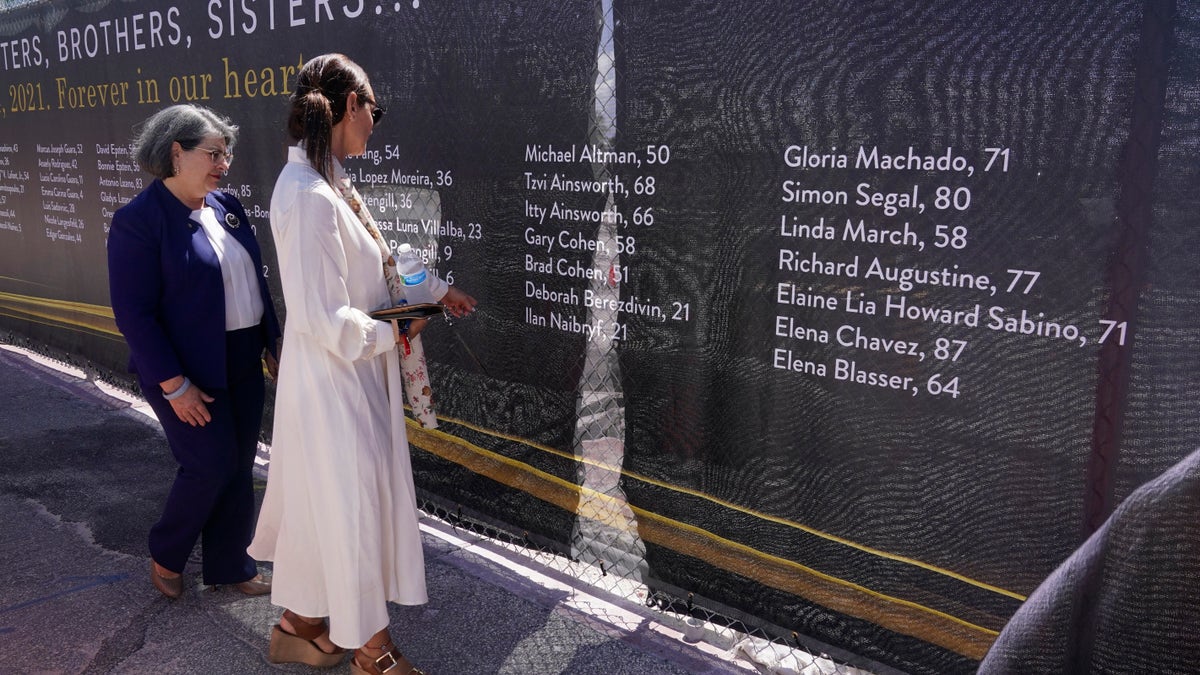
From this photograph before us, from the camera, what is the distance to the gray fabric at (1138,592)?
800 mm

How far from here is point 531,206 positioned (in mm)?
3650

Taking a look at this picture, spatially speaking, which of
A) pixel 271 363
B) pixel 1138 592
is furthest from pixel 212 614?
pixel 1138 592

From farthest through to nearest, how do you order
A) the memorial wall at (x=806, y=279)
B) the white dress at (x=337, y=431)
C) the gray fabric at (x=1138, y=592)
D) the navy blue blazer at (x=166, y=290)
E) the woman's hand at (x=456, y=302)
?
the woman's hand at (x=456, y=302) < the navy blue blazer at (x=166, y=290) < the white dress at (x=337, y=431) < the memorial wall at (x=806, y=279) < the gray fabric at (x=1138, y=592)

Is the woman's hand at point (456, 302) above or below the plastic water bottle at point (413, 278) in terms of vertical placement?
below

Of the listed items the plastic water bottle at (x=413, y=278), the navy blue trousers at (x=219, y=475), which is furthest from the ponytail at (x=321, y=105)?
the navy blue trousers at (x=219, y=475)

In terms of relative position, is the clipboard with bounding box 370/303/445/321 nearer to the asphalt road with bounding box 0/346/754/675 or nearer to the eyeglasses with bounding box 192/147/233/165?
the eyeglasses with bounding box 192/147/233/165

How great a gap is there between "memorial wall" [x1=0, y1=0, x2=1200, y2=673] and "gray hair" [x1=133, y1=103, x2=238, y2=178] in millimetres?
1003

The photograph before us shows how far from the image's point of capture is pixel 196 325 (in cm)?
332

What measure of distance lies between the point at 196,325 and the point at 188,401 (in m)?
0.28

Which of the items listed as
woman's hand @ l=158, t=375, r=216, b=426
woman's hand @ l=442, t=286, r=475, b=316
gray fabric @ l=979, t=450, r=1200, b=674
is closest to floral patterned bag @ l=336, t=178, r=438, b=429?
woman's hand @ l=442, t=286, r=475, b=316

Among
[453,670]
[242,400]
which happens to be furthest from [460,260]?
[453,670]

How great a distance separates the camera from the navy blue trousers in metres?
3.43

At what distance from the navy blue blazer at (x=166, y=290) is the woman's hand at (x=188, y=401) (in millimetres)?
34

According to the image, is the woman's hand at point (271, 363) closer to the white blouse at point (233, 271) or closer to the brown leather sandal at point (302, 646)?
the white blouse at point (233, 271)
